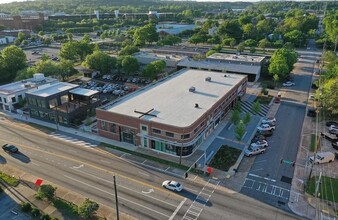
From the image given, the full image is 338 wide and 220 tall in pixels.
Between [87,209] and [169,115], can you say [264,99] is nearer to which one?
[169,115]

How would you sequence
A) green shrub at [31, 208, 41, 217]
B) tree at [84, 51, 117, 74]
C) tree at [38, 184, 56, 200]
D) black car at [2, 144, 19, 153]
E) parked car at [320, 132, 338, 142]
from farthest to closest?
tree at [84, 51, 117, 74] < parked car at [320, 132, 338, 142] < black car at [2, 144, 19, 153] < tree at [38, 184, 56, 200] < green shrub at [31, 208, 41, 217]

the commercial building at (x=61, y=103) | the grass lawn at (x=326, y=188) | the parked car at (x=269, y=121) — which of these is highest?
the commercial building at (x=61, y=103)

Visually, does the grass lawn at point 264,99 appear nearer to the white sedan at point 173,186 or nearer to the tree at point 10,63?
the white sedan at point 173,186

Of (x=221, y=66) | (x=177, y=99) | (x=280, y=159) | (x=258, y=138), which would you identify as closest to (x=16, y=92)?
(x=177, y=99)

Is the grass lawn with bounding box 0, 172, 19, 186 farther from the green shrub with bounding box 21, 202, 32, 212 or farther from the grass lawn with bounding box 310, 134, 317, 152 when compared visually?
the grass lawn with bounding box 310, 134, 317, 152

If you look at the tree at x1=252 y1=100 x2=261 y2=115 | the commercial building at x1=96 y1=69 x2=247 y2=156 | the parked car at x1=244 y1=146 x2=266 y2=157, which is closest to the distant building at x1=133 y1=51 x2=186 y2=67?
the commercial building at x1=96 y1=69 x2=247 y2=156

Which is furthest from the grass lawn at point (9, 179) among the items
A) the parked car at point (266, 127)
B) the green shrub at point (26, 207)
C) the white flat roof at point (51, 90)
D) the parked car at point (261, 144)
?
the parked car at point (266, 127)

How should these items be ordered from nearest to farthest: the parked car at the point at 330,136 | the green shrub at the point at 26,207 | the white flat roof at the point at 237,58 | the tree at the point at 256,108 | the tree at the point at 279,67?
1. the green shrub at the point at 26,207
2. the parked car at the point at 330,136
3. the tree at the point at 256,108
4. the tree at the point at 279,67
5. the white flat roof at the point at 237,58
